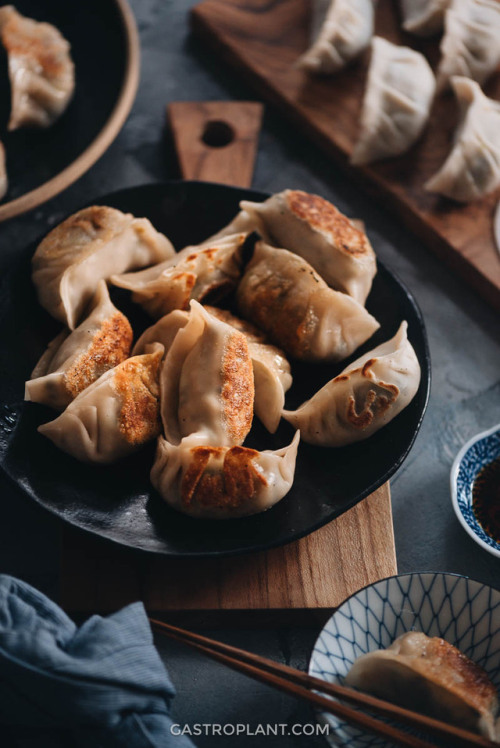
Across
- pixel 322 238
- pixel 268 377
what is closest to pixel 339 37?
pixel 322 238

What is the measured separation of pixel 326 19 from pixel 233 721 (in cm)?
282

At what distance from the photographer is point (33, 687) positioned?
5.58 feet

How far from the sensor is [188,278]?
7.87ft

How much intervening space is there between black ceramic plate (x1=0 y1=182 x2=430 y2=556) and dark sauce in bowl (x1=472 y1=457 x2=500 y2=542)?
0.94ft

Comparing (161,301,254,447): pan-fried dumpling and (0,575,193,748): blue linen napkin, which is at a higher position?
(161,301,254,447): pan-fried dumpling

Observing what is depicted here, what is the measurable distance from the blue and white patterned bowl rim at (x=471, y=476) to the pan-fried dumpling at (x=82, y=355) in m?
1.00

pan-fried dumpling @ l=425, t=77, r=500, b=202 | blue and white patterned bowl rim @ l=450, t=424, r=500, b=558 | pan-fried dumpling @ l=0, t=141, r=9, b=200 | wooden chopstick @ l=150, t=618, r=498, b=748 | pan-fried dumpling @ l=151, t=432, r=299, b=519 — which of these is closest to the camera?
wooden chopstick @ l=150, t=618, r=498, b=748

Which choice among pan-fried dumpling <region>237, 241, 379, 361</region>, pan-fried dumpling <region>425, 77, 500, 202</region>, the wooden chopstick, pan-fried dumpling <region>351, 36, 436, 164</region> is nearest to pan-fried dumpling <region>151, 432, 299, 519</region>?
the wooden chopstick

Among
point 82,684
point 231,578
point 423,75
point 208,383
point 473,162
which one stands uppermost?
point 423,75

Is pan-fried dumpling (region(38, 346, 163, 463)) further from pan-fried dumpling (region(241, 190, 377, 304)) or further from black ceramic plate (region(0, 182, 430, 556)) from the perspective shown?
pan-fried dumpling (region(241, 190, 377, 304))

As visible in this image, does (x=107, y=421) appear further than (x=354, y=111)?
No

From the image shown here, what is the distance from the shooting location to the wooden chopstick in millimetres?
1604

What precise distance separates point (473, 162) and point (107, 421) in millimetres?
1762

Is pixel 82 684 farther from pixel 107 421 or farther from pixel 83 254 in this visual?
pixel 83 254
